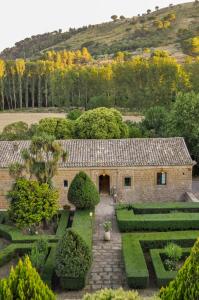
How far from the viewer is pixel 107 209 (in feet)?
97.9

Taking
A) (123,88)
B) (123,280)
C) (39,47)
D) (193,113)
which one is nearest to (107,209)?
(123,280)

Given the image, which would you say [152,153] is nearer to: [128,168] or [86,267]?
[128,168]

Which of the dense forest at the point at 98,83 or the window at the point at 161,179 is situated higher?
the dense forest at the point at 98,83

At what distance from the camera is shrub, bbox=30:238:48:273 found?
20344mm

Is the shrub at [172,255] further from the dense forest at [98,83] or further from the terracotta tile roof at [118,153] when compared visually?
the dense forest at [98,83]

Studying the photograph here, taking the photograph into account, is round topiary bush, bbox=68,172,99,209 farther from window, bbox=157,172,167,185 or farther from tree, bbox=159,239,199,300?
tree, bbox=159,239,199,300

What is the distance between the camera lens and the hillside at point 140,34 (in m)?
126

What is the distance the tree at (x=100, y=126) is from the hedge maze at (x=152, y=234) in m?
13.2

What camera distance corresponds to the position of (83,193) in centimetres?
2747

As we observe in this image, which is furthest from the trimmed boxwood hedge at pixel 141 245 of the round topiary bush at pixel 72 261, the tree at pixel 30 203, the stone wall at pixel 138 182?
the stone wall at pixel 138 182

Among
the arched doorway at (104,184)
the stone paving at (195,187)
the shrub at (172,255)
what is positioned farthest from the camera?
the stone paving at (195,187)

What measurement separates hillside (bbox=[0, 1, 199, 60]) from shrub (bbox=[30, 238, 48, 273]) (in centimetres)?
9021

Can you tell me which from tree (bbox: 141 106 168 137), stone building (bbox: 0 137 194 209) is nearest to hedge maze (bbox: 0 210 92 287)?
stone building (bbox: 0 137 194 209)

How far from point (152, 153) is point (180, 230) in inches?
338
